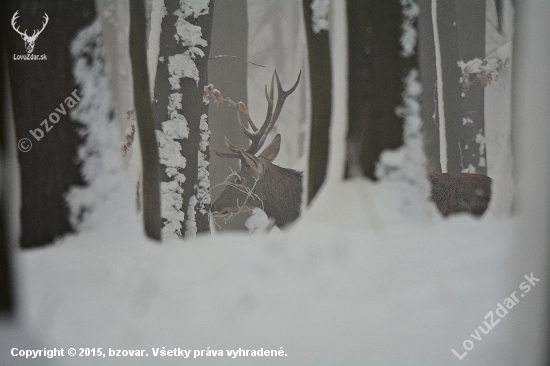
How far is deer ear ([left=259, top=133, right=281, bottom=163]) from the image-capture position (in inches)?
71.0

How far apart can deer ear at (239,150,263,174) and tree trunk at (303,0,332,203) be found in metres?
0.25

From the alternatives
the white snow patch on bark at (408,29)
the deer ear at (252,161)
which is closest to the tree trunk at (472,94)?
the white snow patch on bark at (408,29)

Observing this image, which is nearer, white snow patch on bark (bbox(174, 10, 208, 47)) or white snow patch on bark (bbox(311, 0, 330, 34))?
white snow patch on bark (bbox(311, 0, 330, 34))

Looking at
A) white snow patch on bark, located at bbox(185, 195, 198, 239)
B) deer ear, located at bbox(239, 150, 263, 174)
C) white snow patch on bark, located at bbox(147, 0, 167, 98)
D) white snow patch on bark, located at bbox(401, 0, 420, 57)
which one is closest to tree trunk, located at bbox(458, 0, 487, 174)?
white snow patch on bark, located at bbox(401, 0, 420, 57)

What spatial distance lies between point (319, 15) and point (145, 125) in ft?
3.25

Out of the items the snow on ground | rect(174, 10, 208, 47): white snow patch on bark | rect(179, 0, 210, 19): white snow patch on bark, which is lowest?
the snow on ground

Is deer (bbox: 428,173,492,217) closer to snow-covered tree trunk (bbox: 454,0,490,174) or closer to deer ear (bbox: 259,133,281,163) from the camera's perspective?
snow-covered tree trunk (bbox: 454,0,490,174)

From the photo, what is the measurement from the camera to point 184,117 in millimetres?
1878

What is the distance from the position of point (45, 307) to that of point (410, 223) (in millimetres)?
1784

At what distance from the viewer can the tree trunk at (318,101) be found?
1.74 metres

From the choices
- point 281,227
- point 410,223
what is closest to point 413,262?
point 410,223

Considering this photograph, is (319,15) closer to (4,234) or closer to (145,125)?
(145,125)

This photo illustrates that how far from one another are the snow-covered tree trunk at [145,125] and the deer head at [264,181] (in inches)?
11.4

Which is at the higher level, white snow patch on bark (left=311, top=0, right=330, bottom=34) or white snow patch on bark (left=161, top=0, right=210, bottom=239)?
white snow patch on bark (left=311, top=0, right=330, bottom=34)
